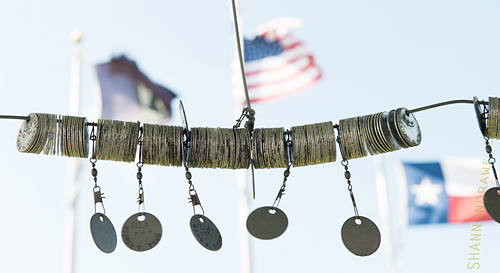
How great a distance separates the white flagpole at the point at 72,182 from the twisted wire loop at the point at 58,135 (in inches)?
66.5

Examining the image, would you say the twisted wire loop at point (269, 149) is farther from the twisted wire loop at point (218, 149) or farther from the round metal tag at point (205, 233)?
the round metal tag at point (205, 233)

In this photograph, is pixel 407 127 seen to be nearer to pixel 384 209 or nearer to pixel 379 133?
pixel 379 133

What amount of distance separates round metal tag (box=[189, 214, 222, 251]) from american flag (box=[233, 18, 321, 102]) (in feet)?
7.05

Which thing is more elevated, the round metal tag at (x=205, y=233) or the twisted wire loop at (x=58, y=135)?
the twisted wire loop at (x=58, y=135)

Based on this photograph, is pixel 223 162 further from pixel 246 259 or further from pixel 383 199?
pixel 383 199

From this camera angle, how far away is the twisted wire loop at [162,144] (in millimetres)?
990

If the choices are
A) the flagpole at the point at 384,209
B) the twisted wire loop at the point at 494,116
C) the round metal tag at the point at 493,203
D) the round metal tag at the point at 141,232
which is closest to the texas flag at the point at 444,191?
the flagpole at the point at 384,209

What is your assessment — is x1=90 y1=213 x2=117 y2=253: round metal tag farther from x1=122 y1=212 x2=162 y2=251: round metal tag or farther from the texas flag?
the texas flag

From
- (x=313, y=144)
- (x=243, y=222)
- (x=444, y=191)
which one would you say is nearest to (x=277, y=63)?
(x=243, y=222)

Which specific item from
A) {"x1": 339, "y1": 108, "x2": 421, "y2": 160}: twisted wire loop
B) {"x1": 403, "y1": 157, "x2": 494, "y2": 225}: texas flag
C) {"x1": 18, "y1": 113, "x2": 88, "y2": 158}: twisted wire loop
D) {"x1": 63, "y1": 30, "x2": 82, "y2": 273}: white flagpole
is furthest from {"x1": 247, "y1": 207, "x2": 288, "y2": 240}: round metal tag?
{"x1": 403, "y1": 157, "x2": 494, "y2": 225}: texas flag

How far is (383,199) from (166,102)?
60.0 inches

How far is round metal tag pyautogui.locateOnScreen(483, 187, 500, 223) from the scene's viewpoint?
0.99m

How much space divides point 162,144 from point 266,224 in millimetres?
257

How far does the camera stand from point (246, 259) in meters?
2.48
